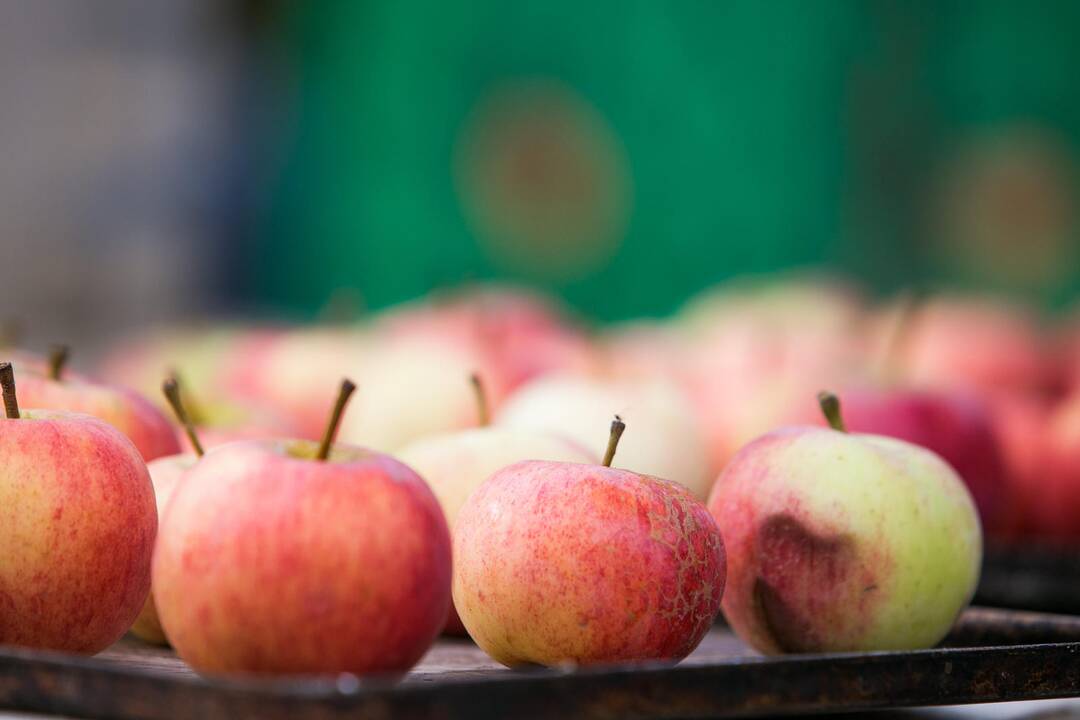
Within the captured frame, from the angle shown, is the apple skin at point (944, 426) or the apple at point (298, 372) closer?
the apple skin at point (944, 426)

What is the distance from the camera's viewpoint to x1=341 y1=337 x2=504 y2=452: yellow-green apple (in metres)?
1.69

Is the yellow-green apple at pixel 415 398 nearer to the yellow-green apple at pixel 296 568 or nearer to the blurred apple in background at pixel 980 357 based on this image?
the blurred apple in background at pixel 980 357

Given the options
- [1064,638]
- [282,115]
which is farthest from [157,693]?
[282,115]

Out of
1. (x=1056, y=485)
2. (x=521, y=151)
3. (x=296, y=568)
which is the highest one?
(x=521, y=151)

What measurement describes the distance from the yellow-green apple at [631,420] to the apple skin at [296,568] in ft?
2.07

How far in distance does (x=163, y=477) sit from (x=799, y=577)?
469 millimetres

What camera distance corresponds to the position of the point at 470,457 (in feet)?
3.87

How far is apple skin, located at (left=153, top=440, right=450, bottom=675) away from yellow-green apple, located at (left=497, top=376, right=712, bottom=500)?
631 millimetres

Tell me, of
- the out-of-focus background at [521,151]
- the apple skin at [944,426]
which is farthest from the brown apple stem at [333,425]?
the out-of-focus background at [521,151]

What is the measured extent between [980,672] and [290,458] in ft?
1.49

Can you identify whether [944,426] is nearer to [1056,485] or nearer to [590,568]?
[1056,485]

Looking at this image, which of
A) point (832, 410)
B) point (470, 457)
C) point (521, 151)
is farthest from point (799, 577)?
point (521, 151)

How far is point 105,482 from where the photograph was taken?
876mm

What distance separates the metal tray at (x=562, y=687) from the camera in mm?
651
